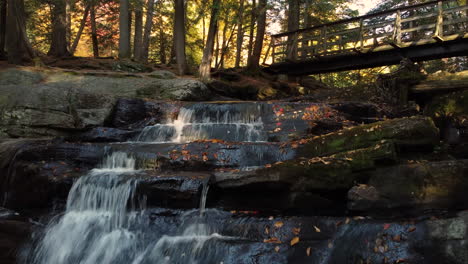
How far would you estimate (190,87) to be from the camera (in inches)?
556

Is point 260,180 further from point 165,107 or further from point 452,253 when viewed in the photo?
point 165,107

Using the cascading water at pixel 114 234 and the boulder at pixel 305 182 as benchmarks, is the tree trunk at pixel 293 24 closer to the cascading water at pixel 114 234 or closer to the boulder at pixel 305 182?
the boulder at pixel 305 182

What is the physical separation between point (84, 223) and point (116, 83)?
8.44 meters

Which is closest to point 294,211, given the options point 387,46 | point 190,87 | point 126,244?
point 126,244

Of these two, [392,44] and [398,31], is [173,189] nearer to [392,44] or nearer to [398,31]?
[392,44]

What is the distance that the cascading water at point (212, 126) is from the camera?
9.66 m

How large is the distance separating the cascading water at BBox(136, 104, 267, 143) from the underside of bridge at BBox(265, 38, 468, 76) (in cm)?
693

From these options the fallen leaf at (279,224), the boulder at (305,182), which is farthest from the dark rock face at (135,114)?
the fallen leaf at (279,224)

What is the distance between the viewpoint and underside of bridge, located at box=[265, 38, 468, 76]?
13.0m

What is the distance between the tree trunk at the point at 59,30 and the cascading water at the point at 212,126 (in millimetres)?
9763

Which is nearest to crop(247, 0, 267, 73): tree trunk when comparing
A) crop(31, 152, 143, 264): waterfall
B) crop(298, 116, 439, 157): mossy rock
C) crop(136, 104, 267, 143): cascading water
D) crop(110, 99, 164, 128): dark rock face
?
crop(136, 104, 267, 143): cascading water

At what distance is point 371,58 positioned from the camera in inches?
599

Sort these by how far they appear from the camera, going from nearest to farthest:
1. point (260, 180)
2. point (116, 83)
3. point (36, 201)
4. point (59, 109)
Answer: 1. point (260, 180)
2. point (36, 201)
3. point (59, 109)
4. point (116, 83)

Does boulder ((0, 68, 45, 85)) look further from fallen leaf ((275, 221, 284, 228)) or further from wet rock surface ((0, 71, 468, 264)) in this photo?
fallen leaf ((275, 221, 284, 228))
